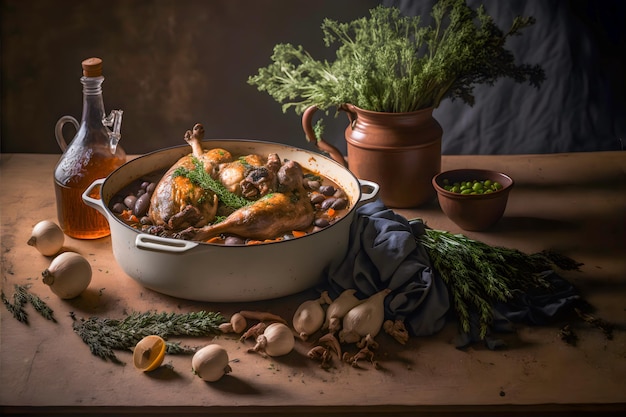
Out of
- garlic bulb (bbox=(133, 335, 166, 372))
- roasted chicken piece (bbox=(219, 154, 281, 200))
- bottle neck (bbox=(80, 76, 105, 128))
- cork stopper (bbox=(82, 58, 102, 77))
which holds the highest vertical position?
cork stopper (bbox=(82, 58, 102, 77))

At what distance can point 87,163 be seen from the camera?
7.59 ft

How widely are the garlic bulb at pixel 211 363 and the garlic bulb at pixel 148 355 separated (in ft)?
0.28

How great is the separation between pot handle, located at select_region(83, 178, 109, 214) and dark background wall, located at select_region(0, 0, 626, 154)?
136 cm

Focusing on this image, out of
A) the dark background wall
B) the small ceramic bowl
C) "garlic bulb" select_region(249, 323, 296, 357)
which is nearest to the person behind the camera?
"garlic bulb" select_region(249, 323, 296, 357)

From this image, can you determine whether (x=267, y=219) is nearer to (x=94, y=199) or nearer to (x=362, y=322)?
(x=362, y=322)

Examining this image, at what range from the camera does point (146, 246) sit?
1873mm

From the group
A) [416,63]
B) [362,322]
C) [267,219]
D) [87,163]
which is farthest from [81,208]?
[416,63]

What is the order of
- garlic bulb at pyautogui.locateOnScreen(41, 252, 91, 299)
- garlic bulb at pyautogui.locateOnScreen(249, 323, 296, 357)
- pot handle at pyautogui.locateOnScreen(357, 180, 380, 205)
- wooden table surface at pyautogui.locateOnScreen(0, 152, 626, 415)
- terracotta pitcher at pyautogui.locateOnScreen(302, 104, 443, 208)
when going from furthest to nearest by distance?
terracotta pitcher at pyautogui.locateOnScreen(302, 104, 443, 208), pot handle at pyautogui.locateOnScreen(357, 180, 380, 205), garlic bulb at pyautogui.locateOnScreen(41, 252, 91, 299), garlic bulb at pyautogui.locateOnScreen(249, 323, 296, 357), wooden table surface at pyautogui.locateOnScreen(0, 152, 626, 415)

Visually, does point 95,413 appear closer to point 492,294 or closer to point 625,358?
point 492,294

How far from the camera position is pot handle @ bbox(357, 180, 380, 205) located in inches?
83.7

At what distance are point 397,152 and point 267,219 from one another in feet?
2.17

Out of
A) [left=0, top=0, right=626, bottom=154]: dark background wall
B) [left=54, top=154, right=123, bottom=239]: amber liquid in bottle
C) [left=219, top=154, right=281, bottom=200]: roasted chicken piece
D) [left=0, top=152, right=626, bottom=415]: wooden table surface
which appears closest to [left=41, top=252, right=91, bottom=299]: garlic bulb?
[left=0, top=152, right=626, bottom=415]: wooden table surface

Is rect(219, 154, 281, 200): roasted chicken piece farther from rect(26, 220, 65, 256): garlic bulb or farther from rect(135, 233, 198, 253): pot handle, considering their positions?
rect(26, 220, 65, 256): garlic bulb

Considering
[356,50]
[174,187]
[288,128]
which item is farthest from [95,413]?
[288,128]
